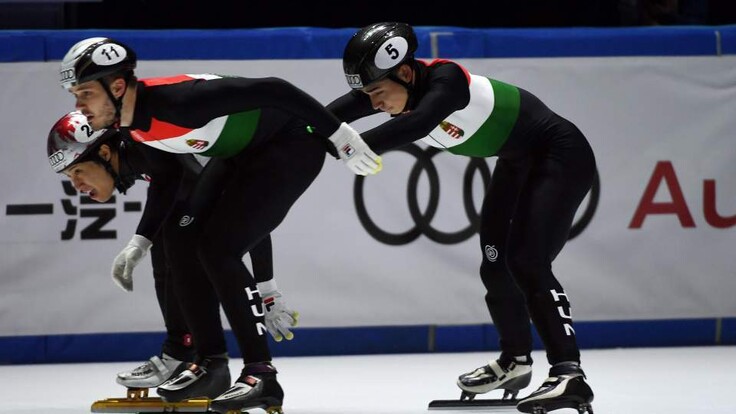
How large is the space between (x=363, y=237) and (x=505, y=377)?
2.41 meters

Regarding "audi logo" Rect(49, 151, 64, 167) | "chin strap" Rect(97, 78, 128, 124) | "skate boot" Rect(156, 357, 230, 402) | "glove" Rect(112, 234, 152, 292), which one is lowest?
"skate boot" Rect(156, 357, 230, 402)

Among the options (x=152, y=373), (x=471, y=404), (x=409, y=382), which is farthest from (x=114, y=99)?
(x=409, y=382)

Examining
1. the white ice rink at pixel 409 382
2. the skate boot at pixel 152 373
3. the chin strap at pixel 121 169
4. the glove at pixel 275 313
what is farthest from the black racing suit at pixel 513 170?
the skate boot at pixel 152 373

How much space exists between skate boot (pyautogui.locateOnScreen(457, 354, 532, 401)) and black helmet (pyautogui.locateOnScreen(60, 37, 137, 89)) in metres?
2.07

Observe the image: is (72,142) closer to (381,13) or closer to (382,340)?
(382,340)

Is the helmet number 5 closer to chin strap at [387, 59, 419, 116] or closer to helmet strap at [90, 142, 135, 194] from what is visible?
helmet strap at [90, 142, 135, 194]

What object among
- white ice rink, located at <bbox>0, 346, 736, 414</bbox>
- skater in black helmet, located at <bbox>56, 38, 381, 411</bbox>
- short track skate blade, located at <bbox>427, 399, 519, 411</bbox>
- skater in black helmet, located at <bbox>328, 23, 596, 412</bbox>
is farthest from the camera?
white ice rink, located at <bbox>0, 346, 736, 414</bbox>

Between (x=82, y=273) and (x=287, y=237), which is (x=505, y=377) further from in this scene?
(x=82, y=273)

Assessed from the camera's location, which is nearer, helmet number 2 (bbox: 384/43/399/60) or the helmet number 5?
the helmet number 5

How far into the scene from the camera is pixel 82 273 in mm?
7590

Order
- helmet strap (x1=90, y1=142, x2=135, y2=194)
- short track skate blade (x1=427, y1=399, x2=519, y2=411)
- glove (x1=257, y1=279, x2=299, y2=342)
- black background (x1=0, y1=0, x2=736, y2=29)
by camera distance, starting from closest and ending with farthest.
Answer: glove (x1=257, y1=279, x2=299, y2=342) → short track skate blade (x1=427, y1=399, x2=519, y2=411) → helmet strap (x1=90, y1=142, x2=135, y2=194) → black background (x1=0, y1=0, x2=736, y2=29)

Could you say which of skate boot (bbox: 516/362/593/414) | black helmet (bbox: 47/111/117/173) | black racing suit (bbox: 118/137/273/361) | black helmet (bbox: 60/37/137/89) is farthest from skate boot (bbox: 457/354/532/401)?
black helmet (bbox: 60/37/137/89)

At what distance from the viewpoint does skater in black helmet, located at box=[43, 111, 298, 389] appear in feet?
16.5

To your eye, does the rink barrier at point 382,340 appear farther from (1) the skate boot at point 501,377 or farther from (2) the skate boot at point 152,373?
(1) the skate boot at point 501,377
